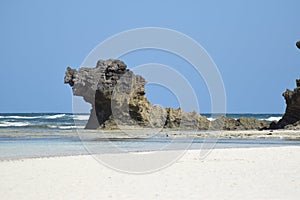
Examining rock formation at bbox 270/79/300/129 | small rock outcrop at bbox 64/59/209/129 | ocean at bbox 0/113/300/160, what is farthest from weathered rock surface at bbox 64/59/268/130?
rock formation at bbox 270/79/300/129

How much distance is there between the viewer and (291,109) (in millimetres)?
44031

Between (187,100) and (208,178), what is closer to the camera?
(208,178)

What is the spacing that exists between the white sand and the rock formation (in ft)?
88.4

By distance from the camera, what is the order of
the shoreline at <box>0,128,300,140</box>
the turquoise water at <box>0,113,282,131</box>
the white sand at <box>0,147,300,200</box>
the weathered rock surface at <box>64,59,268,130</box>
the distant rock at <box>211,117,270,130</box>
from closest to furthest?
1. the white sand at <box>0,147,300,200</box>
2. the shoreline at <box>0,128,300,140</box>
3. the weathered rock surface at <box>64,59,268,130</box>
4. the distant rock at <box>211,117,270,130</box>
5. the turquoise water at <box>0,113,282,131</box>

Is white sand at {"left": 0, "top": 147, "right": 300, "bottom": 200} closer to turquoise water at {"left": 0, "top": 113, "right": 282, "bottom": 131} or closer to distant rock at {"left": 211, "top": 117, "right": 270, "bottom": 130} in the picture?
distant rock at {"left": 211, "top": 117, "right": 270, "bottom": 130}

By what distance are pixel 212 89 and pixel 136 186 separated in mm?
12839

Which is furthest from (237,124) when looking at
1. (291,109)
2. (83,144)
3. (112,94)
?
(83,144)

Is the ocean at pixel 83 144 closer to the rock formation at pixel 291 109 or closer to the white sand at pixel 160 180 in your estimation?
the white sand at pixel 160 180

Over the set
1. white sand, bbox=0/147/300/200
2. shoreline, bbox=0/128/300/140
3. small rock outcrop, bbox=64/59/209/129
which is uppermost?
small rock outcrop, bbox=64/59/209/129

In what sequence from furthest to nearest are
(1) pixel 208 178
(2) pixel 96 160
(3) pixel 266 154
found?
(3) pixel 266 154 → (2) pixel 96 160 → (1) pixel 208 178

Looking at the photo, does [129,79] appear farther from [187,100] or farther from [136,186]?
[136,186]

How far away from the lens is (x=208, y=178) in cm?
1234

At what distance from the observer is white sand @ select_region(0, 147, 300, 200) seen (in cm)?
1004

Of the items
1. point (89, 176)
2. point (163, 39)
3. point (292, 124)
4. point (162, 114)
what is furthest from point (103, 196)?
point (162, 114)
